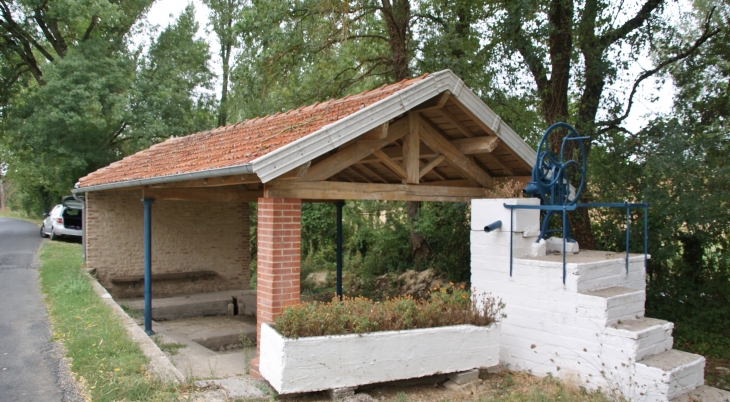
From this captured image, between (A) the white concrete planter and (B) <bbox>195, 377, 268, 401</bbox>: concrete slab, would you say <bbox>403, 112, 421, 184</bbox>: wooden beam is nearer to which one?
(A) the white concrete planter

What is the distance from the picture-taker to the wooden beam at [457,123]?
677 cm

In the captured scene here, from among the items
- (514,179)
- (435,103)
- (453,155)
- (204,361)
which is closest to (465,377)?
(453,155)

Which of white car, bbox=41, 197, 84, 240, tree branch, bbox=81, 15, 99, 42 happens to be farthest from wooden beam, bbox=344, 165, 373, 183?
tree branch, bbox=81, 15, 99, 42

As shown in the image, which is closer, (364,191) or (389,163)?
(364,191)

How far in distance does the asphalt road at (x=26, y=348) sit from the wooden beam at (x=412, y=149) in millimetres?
4462

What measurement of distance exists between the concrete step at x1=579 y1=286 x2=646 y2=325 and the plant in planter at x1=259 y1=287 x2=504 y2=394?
3.26 ft

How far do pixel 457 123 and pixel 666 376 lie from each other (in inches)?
152

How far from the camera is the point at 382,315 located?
200 inches

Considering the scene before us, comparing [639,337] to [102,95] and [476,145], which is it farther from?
[102,95]

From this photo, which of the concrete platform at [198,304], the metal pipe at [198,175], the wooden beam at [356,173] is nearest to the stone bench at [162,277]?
the concrete platform at [198,304]

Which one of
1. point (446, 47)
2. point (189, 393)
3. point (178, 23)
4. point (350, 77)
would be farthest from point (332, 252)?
point (189, 393)

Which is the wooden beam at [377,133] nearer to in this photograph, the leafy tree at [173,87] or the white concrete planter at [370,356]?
the white concrete planter at [370,356]

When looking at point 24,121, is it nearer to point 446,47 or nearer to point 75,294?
point 75,294

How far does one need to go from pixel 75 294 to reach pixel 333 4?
6997 mm
